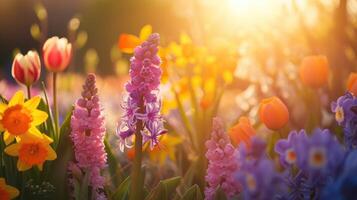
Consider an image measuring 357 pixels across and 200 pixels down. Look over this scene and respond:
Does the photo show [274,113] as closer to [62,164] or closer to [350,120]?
[350,120]

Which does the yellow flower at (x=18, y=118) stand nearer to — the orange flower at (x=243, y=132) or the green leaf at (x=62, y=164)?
the green leaf at (x=62, y=164)

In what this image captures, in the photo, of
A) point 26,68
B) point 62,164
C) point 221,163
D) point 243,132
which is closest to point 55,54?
point 26,68

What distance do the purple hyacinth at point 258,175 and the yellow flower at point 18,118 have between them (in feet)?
2.68

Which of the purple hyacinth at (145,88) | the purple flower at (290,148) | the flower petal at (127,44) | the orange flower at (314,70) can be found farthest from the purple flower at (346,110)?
the flower petal at (127,44)

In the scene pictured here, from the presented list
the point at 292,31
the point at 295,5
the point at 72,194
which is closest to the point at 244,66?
the point at 292,31

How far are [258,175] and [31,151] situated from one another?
868 mm

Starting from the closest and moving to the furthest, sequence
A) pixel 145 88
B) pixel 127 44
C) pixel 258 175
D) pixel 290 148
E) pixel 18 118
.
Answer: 1. pixel 258 175
2. pixel 290 148
3. pixel 145 88
4. pixel 18 118
5. pixel 127 44

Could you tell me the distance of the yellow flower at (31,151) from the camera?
1.88 meters

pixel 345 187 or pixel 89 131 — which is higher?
pixel 89 131

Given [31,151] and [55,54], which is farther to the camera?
[55,54]

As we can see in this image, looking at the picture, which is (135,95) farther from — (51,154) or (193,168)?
(193,168)

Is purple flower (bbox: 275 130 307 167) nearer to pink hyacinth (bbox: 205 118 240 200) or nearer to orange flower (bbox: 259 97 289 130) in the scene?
pink hyacinth (bbox: 205 118 240 200)

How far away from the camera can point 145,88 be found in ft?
5.41

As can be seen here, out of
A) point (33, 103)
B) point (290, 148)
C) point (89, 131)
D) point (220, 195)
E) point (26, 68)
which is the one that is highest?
point (26, 68)
